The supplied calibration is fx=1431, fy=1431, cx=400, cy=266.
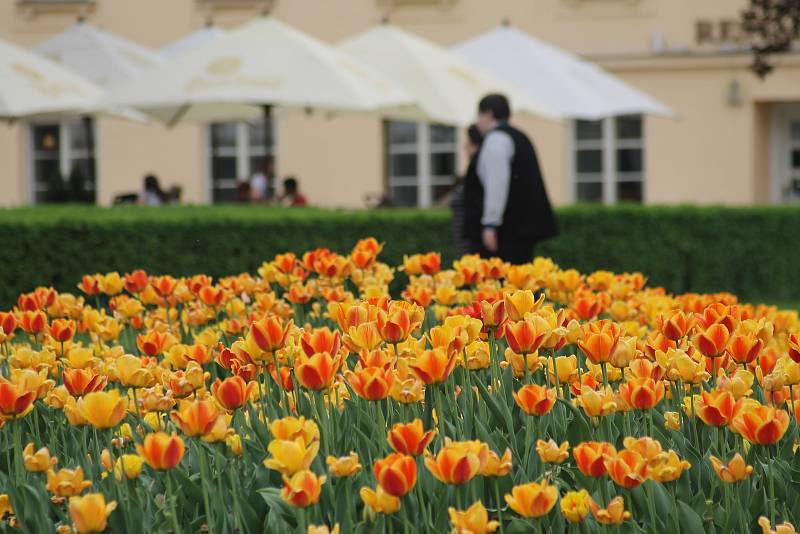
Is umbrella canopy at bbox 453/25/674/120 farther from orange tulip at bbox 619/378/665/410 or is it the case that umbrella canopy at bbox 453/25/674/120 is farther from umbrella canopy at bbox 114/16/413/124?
orange tulip at bbox 619/378/665/410

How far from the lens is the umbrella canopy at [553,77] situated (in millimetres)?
15203

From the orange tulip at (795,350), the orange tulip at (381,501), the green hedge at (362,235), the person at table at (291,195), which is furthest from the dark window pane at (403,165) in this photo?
the orange tulip at (381,501)

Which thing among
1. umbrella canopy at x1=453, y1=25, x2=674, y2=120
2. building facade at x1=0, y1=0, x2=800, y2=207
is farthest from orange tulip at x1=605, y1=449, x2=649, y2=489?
building facade at x1=0, y1=0, x2=800, y2=207

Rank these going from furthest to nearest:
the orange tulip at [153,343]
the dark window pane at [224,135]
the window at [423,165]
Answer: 1. the dark window pane at [224,135]
2. the window at [423,165]
3. the orange tulip at [153,343]

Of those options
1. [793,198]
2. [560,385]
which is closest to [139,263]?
[560,385]

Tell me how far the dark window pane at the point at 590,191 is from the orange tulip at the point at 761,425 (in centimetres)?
2092

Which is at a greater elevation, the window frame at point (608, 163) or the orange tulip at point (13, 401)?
the window frame at point (608, 163)

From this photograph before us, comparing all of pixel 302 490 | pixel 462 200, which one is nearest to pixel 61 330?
pixel 302 490

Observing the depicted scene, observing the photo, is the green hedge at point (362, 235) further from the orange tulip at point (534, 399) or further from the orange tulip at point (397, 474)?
the orange tulip at point (397, 474)

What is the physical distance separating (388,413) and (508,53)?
1325 cm

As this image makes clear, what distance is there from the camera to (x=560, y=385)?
11.3 feet

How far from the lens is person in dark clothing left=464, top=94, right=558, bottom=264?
318 inches

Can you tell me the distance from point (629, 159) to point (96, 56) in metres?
9.41

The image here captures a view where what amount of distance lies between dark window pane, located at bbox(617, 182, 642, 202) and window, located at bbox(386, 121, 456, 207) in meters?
2.72
